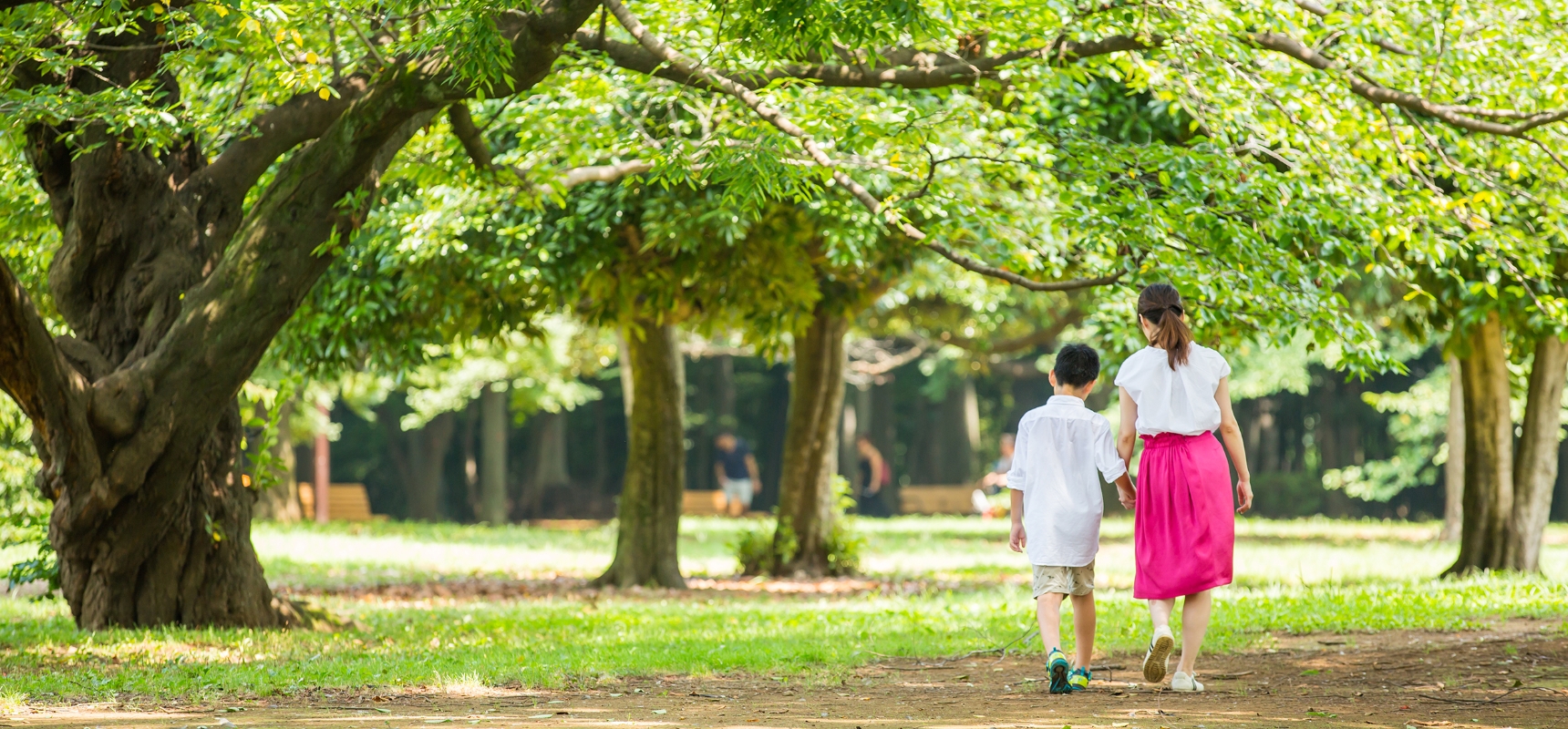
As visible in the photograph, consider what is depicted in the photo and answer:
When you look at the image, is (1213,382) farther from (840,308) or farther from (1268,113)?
(840,308)

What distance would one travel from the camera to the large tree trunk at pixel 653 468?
548 inches

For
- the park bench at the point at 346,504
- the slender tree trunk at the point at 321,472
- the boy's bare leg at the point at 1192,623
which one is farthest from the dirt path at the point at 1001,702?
the park bench at the point at 346,504

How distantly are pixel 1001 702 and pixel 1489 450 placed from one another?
9334 millimetres

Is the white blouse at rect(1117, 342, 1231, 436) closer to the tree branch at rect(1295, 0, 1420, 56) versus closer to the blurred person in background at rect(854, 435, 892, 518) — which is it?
the tree branch at rect(1295, 0, 1420, 56)

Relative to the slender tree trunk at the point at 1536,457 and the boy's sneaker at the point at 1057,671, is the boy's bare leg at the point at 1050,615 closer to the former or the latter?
the boy's sneaker at the point at 1057,671

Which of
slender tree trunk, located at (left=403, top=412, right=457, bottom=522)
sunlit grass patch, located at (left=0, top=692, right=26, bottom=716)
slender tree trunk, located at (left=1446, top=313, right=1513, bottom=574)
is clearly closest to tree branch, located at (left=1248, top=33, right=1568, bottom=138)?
slender tree trunk, located at (left=1446, top=313, right=1513, bottom=574)

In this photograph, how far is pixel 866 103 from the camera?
1029cm

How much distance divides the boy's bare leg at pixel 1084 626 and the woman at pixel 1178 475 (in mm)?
238

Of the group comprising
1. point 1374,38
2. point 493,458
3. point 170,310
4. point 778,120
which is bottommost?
point 493,458

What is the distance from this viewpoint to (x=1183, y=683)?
19.4 feet

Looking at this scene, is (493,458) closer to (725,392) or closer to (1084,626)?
(725,392)

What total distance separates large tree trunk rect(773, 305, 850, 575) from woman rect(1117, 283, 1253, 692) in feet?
31.1

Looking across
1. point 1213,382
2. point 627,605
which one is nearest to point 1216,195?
point 1213,382

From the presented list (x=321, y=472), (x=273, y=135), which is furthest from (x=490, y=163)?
(x=321, y=472)
